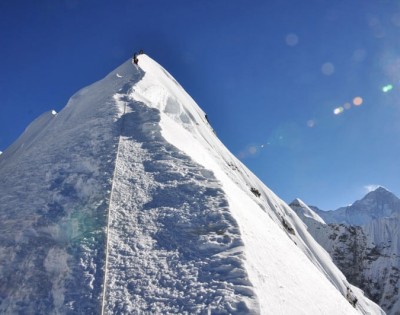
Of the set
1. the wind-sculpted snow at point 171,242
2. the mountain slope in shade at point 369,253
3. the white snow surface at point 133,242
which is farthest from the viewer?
the mountain slope in shade at point 369,253

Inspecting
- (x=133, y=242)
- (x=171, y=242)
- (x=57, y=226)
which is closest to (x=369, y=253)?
(x=171, y=242)

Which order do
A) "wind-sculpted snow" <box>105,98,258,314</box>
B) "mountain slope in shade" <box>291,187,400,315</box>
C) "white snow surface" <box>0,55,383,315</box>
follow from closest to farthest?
1. "wind-sculpted snow" <box>105,98,258,314</box>
2. "white snow surface" <box>0,55,383,315</box>
3. "mountain slope in shade" <box>291,187,400,315</box>

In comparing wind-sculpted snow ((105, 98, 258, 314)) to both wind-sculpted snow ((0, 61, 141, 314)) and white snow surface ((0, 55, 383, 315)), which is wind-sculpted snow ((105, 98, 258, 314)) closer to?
white snow surface ((0, 55, 383, 315))

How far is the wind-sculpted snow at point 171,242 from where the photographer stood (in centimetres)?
539

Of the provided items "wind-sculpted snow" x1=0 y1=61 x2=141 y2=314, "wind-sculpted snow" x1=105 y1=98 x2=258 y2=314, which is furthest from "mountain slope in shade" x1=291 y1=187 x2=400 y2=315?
"wind-sculpted snow" x1=0 y1=61 x2=141 y2=314

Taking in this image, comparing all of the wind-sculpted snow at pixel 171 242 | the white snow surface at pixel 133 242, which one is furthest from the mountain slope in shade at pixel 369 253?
the wind-sculpted snow at pixel 171 242

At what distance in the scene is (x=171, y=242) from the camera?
6836 millimetres

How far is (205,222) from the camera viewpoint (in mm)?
7461

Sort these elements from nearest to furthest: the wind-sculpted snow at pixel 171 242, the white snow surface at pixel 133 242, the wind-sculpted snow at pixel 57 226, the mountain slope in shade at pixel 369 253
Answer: the wind-sculpted snow at pixel 171 242 → the white snow surface at pixel 133 242 → the wind-sculpted snow at pixel 57 226 → the mountain slope in shade at pixel 369 253

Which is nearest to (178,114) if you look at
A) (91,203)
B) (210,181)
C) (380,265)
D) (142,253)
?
(210,181)

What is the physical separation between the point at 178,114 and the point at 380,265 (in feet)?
508

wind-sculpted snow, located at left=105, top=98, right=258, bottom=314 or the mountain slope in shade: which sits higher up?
the mountain slope in shade

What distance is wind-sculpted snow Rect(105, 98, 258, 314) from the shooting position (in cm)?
539

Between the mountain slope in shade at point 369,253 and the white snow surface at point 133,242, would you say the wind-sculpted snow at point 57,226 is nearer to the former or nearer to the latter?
the white snow surface at point 133,242
